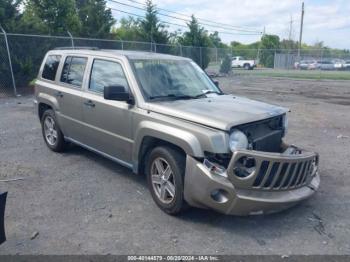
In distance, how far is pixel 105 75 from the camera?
200 inches

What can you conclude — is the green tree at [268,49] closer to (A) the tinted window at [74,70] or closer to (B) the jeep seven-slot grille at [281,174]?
(A) the tinted window at [74,70]

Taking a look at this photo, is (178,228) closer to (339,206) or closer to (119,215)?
(119,215)

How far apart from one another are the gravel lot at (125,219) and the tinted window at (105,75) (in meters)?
1.37

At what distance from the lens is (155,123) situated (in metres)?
4.17

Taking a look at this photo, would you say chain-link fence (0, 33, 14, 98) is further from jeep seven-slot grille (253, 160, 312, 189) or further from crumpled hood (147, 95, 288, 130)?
jeep seven-slot grille (253, 160, 312, 189)

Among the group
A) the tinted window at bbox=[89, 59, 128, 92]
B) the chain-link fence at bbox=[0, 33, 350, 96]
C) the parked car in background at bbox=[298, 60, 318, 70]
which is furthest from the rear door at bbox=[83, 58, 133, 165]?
the parked car in background at bbox=[298, 60, 318, 70]

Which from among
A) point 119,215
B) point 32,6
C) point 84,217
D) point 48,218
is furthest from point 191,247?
point 32,6

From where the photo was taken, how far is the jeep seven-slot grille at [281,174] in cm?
358

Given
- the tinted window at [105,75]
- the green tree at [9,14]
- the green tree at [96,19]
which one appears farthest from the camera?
the green tree at [96,19]

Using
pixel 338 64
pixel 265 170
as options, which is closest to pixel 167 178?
pixel 265 170

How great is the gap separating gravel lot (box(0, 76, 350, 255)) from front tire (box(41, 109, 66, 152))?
23 centimetres

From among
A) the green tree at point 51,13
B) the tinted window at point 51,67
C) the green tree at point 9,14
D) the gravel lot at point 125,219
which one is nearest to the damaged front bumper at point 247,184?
the gravel lot at point 125,219

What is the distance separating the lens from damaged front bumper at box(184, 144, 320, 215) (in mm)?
3516

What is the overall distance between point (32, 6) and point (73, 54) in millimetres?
14069
